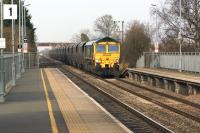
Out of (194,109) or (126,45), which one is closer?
(194,109)

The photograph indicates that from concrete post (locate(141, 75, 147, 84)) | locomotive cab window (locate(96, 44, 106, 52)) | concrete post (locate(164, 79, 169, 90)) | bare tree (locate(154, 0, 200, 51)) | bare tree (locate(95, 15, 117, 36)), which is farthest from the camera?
bare tree (locate(95, 15, 117, 36))

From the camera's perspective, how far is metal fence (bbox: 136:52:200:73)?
44.4m

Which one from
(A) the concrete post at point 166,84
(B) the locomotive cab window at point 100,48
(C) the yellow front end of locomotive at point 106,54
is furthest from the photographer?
(B) the locomotive cab window at point 100,48

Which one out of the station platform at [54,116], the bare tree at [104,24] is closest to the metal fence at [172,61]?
the station platform at [54,116]

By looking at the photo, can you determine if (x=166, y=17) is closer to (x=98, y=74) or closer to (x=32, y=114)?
(x=98, y=74)

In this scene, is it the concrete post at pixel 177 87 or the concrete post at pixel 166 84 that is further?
the concrete post at pixel 166 84

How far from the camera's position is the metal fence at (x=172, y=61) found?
4444 cm

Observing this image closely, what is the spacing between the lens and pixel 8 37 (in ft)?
197

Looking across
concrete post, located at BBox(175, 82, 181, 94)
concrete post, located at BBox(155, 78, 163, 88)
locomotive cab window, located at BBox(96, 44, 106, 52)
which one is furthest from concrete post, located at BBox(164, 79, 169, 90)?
locomotive cab window, located at BBox(96, 44, 106, 52)

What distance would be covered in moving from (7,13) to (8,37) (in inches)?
1495

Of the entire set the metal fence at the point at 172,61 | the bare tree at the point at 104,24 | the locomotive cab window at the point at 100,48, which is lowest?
the metal fence at the point at 172,61

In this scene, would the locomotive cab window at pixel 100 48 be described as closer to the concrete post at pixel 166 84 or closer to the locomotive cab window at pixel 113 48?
the locomotive cab window at pixel 113 48

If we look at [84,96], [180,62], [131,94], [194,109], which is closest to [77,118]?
[194,109]

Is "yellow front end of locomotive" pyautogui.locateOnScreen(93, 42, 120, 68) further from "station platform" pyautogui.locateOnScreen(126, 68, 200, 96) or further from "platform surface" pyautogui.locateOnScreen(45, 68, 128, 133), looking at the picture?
"platform surface" pyautogui.locateOnScreen(45, 68, 128, 133)
